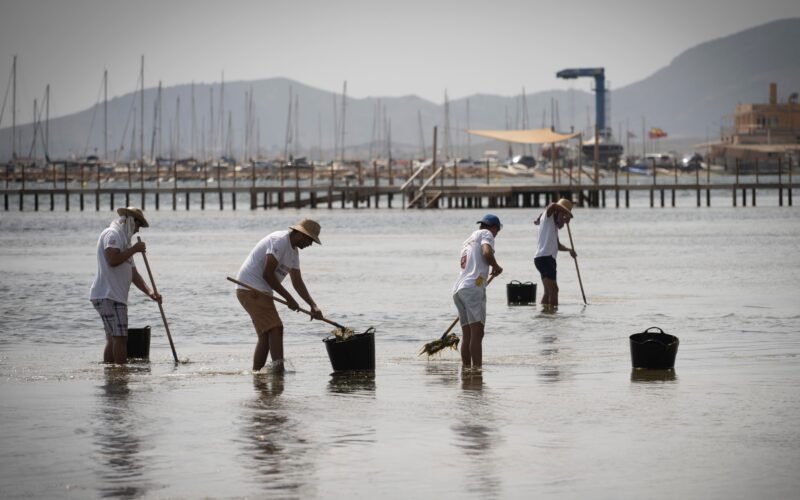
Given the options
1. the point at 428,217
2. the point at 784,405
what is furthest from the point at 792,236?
the point at 784,405

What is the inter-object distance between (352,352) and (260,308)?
1369 millimetres

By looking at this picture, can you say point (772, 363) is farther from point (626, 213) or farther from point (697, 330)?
point (626, 213)

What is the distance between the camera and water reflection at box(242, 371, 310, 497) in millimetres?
9195

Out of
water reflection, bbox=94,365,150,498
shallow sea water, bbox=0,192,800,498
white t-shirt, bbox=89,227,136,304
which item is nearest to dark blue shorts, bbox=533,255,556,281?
shallow sea water, bbox=0,192,800,498

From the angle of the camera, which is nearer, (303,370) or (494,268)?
(494,268)

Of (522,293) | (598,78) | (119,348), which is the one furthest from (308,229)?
(598,78)

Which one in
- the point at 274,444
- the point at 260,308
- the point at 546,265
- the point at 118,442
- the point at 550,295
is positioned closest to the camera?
the point at 274,444

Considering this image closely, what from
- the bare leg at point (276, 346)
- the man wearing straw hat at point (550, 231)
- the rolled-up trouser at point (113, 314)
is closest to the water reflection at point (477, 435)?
the bare leg at point (276, 346)

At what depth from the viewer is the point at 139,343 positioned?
15.6 m

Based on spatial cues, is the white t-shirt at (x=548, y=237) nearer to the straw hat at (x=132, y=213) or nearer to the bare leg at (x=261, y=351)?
the bare leg at (x=261, y=351)

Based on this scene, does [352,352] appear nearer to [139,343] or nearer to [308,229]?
[308,229]

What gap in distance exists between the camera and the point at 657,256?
3744cm

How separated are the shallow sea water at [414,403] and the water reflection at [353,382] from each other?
0.19 feet

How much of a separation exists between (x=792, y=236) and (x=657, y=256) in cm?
1343
